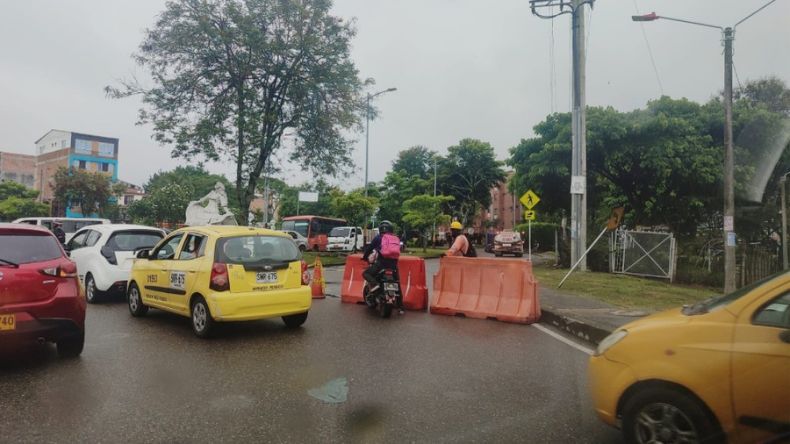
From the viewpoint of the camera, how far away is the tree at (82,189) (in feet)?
162

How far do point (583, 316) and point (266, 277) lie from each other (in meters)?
5.08

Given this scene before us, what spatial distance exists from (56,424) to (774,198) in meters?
24.6

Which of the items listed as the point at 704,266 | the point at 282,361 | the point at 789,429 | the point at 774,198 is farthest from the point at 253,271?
the point at 774,198

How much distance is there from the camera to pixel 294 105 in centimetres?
2284

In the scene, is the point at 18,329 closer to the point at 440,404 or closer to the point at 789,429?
the point at 440,404

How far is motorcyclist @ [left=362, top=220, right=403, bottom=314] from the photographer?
9.32 metres

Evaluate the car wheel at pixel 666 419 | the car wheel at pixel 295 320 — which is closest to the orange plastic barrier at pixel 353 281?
the car wheel at pixel 295 320

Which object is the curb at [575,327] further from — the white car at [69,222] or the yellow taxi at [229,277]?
the white car at [69,222]

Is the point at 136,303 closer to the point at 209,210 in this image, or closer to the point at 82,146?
the point at 209,210

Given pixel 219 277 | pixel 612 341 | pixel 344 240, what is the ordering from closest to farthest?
1. pixel 612 341
2. pixel 219 277
3. pixel 344 240

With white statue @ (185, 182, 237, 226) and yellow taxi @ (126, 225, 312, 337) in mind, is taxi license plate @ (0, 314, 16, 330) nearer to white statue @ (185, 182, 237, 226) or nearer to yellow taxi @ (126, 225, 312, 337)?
yellow taxi @ (126, 225, 312, 337)

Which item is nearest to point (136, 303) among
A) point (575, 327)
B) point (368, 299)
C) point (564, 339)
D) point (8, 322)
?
point (8, 322)

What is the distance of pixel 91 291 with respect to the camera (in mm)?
10398

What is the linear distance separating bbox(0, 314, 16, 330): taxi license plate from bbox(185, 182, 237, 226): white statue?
1732 centimetres
